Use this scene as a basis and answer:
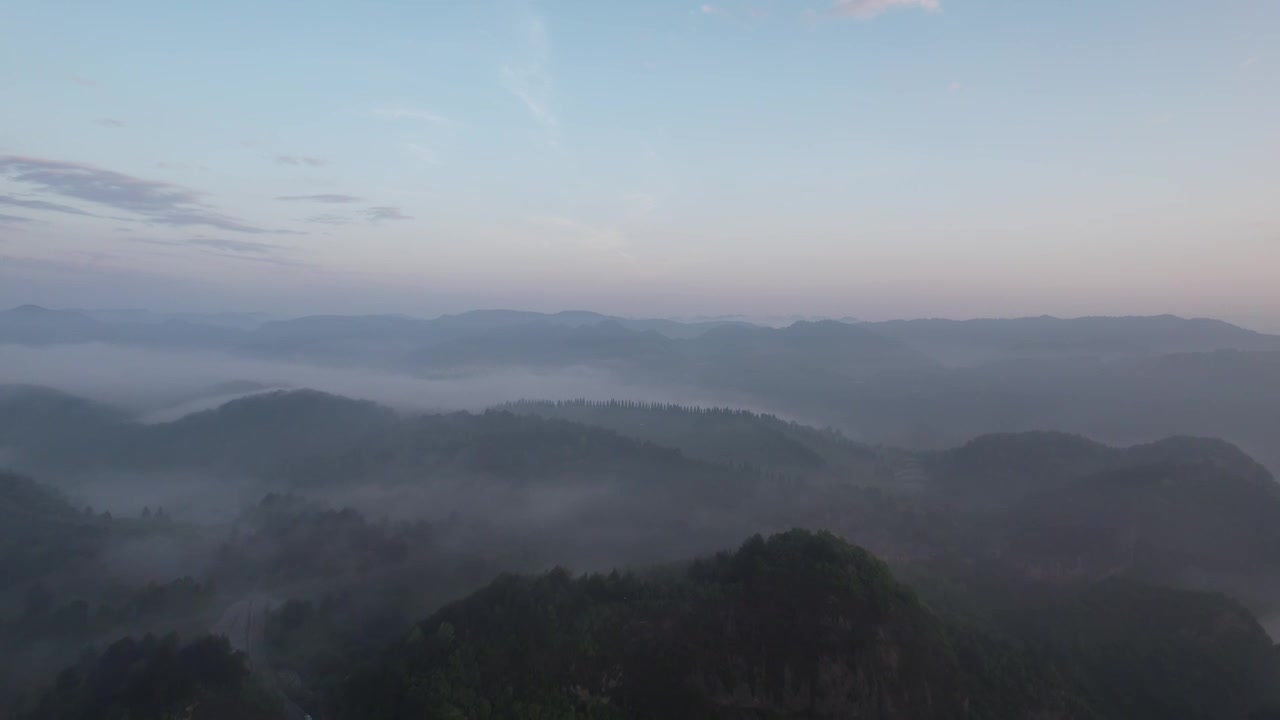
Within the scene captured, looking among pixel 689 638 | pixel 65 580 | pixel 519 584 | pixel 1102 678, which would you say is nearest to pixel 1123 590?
pixel 1102 678

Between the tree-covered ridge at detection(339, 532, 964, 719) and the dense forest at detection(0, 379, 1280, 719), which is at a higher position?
the tree-covered ridge at detection(339, 532, 964, 719)

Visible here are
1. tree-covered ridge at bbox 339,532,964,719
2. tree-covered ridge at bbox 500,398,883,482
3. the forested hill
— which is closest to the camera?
tree-covered ridge at bbox 339,532,964,719

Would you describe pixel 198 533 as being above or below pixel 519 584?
below

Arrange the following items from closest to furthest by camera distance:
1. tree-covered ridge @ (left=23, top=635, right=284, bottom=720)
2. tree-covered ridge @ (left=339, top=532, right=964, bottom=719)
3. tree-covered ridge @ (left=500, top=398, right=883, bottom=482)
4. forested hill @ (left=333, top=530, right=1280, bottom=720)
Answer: tree-covered ridge @ (left=339, top=532, right=964, bottom=719), forested hill @ (left=333, top=530, right=1280, bottom=720), tree-covered ridge @ (left=23, top=635, right=284, bottom=720), tree-covered ridge @ (left=500, top=398, right=883, bottom=482)

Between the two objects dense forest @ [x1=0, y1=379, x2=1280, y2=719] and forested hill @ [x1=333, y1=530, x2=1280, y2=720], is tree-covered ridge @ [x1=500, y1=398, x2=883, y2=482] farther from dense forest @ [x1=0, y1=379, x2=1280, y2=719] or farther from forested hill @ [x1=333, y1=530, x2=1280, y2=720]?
forested hill @ [x1=333, y1=530, x2=1280, y2=720]

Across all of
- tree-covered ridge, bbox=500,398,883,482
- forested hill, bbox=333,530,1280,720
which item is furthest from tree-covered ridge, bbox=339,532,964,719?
tree-covered ridge, bbox=500,398,883,482

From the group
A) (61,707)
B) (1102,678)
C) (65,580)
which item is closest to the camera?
(61,707)

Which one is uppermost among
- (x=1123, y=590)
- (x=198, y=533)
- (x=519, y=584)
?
(x=519, y=584)

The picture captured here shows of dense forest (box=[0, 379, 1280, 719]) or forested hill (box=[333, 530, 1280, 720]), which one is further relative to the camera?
dense forest (box=[0, 379, 1280, 719])

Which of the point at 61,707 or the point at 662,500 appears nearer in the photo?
the point at 61,707

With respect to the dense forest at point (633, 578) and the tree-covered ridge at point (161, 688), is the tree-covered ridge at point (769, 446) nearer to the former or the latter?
the dense forest at point (633, 578)

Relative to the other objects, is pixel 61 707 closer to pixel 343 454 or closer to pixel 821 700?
pixel 821 700
